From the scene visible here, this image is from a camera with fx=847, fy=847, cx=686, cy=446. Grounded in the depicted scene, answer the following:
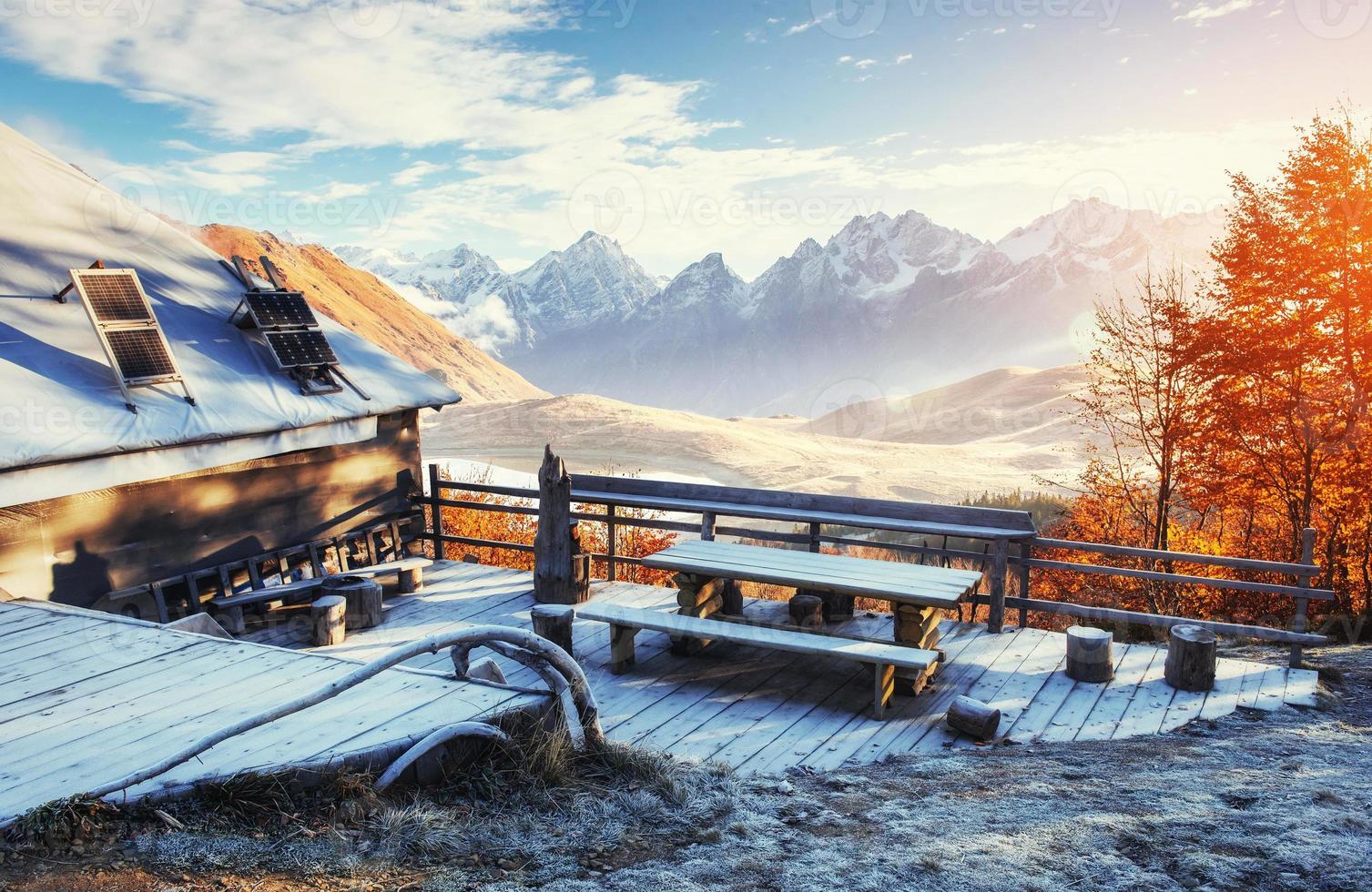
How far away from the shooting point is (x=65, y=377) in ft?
22.6

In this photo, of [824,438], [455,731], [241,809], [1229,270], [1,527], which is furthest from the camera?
[824,438]

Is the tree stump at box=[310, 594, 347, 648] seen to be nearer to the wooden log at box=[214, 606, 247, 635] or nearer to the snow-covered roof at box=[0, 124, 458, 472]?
the wooden log at box=[214, 606, 247, 635]

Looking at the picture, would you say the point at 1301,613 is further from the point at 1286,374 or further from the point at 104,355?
the point at 104,355

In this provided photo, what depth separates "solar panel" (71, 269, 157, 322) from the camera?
7336 millimetres

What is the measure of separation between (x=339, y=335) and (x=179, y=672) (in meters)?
6.27

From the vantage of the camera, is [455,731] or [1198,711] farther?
[1198,711]

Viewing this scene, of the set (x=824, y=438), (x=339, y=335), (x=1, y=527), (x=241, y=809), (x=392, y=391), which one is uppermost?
(x=339, y=335)

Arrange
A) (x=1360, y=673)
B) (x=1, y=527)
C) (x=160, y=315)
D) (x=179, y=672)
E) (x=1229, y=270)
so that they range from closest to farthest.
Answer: (x=179, y=672)
(x=1, y=527)
(x=1360, y=673)
(x=160, y=315)
(x=1229, y=270)

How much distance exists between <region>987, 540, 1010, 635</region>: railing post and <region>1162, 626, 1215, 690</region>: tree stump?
139 centimetres

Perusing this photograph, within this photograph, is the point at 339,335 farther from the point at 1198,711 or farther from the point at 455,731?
the point at 1198,711

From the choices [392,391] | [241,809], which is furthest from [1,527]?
[241,809]

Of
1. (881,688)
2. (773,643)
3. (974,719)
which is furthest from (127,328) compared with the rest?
(974,719)

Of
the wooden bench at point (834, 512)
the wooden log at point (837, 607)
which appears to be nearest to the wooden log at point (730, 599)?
the wooden bench at point (834, 512)

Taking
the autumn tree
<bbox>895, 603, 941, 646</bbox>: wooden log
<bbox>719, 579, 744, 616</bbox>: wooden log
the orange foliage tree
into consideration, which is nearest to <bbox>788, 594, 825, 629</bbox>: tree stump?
<bbox>719, 579, 744, 616</bbox>: wooden log
